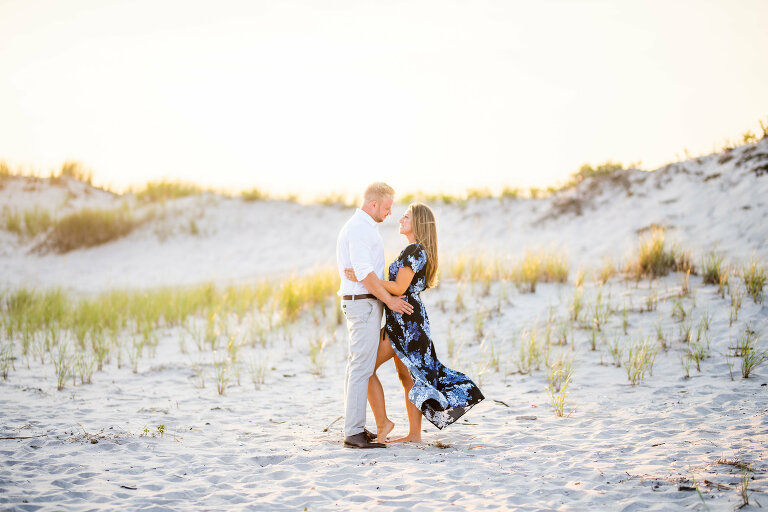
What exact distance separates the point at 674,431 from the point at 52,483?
15.7 ft

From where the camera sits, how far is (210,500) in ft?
11.7

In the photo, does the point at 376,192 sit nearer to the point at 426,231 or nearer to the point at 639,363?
the point at 426,231

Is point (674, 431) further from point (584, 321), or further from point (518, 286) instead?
point (518, 286)

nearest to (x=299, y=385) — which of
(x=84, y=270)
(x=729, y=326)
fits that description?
(x=729, y=326)

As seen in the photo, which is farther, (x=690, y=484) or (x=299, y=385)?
(x=299, y=385)

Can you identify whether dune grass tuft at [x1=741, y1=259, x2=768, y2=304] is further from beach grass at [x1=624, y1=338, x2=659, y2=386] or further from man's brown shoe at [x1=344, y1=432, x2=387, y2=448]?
man's brown shoe at [x1=344, y1=432, x2=387, y2=448]

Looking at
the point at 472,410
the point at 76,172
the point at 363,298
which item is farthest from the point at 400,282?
the point at 76,172

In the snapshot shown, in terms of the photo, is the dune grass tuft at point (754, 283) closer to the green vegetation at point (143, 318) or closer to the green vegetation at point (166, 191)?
the green vegetation at point (143, 318)

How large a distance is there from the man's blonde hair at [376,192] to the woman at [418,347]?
23 centimetres

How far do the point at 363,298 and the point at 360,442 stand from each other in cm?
119

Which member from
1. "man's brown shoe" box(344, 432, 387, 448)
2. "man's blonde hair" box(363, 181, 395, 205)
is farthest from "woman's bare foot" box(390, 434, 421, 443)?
"man's blonde hair" box(363, 181, 395, 205)

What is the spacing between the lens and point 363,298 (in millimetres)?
4457

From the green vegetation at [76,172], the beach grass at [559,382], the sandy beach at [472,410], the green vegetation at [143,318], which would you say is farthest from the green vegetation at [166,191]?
the beach grass at [559,382]

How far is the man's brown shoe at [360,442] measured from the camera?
459 cm
